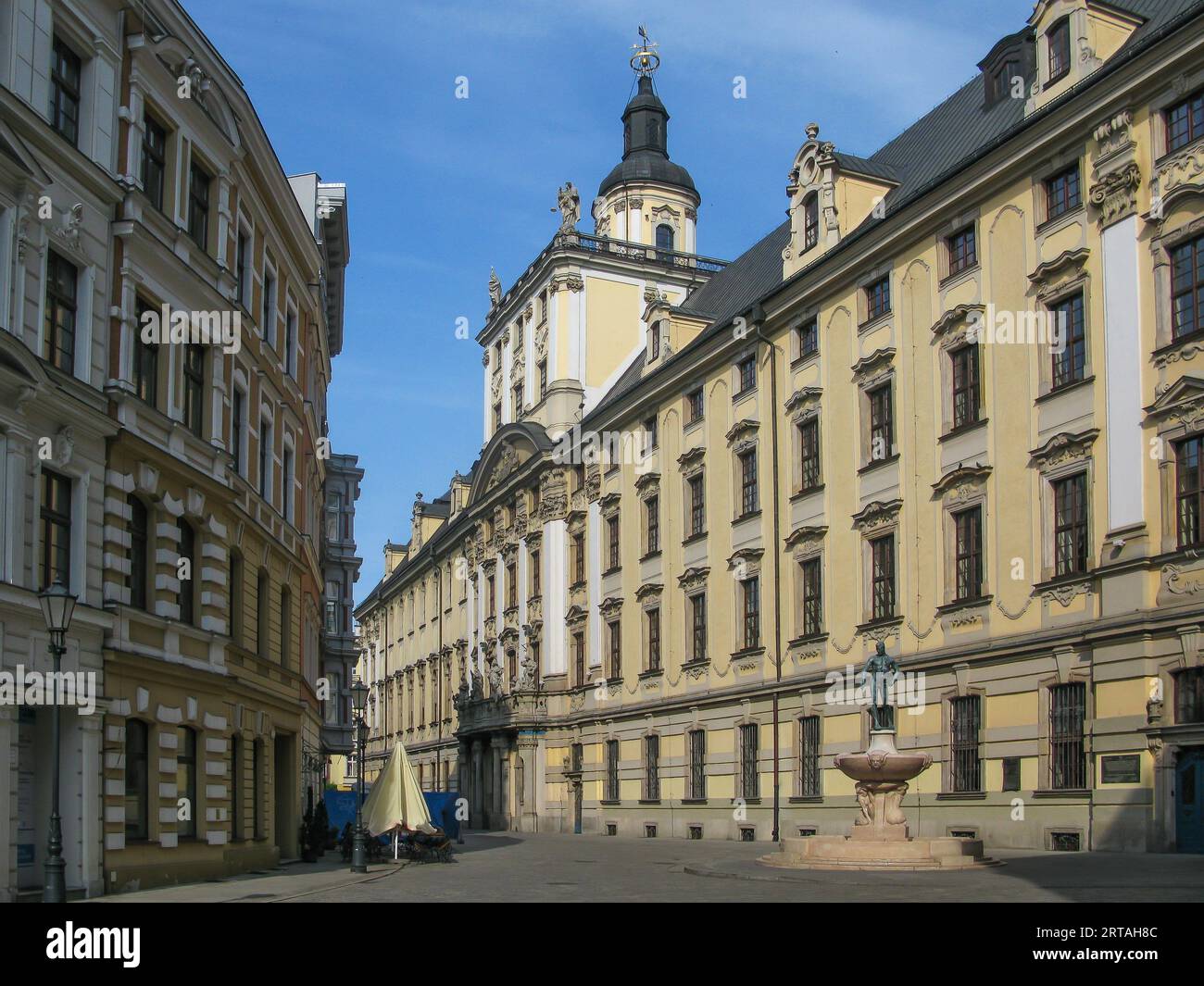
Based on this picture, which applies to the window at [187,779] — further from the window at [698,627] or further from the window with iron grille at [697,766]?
the window at [698,627]

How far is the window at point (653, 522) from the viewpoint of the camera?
167 feet

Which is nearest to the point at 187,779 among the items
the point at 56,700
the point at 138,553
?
the point at 138,553

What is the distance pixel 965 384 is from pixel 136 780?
21.2 meters

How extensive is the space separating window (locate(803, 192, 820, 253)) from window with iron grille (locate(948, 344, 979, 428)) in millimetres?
8603

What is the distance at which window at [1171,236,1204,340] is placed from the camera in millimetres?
27859

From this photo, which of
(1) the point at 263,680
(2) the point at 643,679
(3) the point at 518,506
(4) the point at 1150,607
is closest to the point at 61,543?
(1) the point at 263,680

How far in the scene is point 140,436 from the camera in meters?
22.2

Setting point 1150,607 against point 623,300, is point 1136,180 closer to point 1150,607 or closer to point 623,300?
point 1150,607

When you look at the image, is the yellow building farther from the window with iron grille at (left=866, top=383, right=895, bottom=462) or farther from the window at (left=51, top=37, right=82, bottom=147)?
the window at (left=51, top=37, right=82, bottom=147)

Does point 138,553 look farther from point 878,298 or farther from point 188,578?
point 878,298

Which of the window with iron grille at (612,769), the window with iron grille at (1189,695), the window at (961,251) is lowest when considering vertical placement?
the window with iron grille at (612,769)

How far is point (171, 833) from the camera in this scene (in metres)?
23.3

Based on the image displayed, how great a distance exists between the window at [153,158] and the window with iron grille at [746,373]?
2381 cm

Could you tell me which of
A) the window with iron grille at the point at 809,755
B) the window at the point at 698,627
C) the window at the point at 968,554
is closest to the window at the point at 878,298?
the window at the point at 968,554
